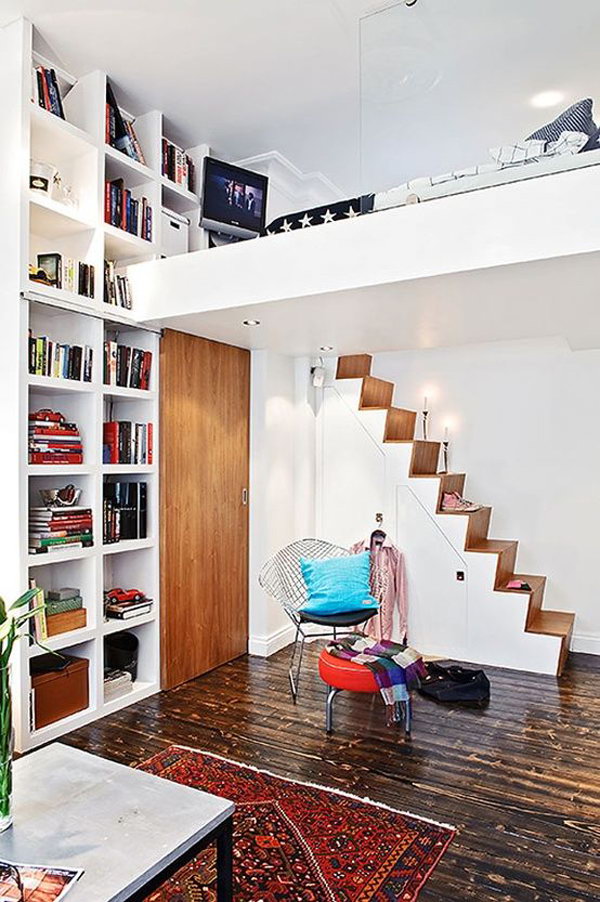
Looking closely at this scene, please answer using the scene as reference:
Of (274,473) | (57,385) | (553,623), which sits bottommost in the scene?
(553,623)

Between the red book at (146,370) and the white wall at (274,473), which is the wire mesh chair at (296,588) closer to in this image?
the white wall at (274,473)

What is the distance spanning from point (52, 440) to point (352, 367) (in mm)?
2515

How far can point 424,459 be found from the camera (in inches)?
188

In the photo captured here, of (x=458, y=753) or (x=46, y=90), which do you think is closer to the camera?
(x=458, y=753)

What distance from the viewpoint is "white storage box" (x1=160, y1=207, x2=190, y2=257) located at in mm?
3855

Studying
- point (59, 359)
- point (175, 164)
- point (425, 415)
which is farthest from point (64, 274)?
point (425, 415)

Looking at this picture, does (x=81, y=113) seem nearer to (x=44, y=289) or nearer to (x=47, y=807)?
(x=44, y=289)

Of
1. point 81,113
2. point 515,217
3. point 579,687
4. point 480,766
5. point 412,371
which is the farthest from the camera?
point 412,371

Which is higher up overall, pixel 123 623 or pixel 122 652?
pixel 123 623

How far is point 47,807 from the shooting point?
1.68 meters

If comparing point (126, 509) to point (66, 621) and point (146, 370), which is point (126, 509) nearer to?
point (66, 621)

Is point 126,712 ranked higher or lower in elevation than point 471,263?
lower

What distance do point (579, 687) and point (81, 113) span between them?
13.9 ft

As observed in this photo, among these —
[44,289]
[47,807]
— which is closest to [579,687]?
[47,807]
